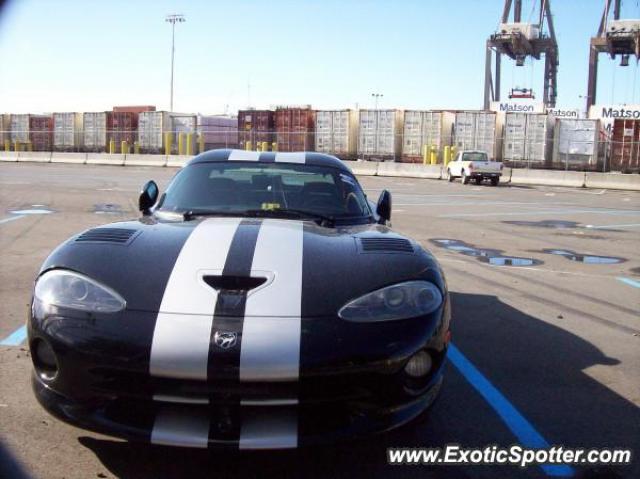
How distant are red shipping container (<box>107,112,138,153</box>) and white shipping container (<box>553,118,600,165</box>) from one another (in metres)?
28.9

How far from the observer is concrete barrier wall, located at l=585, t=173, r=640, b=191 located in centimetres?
3009

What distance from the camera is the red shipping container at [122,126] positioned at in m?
46.8

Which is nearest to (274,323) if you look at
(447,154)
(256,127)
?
(447,154)

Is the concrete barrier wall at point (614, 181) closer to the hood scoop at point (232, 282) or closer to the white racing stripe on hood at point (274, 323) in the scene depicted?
the white racing stripe on hood at point (274, 323)

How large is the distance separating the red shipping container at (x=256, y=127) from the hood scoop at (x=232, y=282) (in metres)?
41.5

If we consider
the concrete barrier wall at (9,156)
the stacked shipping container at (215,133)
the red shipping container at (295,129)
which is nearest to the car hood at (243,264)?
the red shipping container at (295,129)

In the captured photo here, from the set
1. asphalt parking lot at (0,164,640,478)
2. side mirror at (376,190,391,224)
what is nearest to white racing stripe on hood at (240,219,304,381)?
asphalt parking lot at (0,164,640,478)

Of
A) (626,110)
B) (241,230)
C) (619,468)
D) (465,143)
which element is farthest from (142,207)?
(626,110)

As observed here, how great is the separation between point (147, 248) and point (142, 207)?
154 cm

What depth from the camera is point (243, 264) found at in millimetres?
3180

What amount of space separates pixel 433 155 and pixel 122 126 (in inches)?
903

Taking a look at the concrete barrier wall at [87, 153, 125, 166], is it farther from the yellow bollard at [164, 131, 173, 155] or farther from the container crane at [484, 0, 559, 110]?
the container crane at [484, 0, 559, 110]

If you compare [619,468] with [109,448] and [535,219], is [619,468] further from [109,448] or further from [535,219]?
[535,219]

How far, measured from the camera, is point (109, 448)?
3.13 metres
